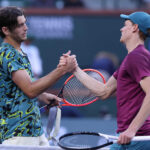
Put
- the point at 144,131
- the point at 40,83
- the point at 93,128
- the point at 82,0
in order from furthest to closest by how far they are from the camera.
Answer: the point at 82,0 → the point at 93,128 → the point at 40,83 → the point at 144,131

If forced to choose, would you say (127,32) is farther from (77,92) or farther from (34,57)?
(34,57)

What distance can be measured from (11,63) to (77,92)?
2.80 feet

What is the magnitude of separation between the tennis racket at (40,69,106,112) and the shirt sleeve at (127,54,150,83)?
2.66 ft

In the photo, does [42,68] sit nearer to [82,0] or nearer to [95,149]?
[82,0]

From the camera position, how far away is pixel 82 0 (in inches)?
443

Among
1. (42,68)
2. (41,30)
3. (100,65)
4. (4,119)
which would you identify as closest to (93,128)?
(100,65)

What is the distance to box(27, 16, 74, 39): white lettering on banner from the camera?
10.1m

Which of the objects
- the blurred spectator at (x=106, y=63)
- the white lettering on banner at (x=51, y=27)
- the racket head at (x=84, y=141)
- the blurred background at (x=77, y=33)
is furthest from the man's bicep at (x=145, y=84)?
the white lettering on banner at (x=51, y=27)

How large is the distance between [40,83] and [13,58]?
279 millimetres

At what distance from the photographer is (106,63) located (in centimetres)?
926

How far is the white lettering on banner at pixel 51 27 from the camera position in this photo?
10.1 meters

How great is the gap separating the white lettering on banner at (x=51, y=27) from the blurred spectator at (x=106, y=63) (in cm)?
87

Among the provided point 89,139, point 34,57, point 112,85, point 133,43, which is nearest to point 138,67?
point 133,43

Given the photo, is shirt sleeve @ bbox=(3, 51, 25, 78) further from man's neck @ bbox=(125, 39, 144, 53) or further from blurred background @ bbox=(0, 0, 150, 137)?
blurred background @ bbox=(0, 0, 150, 137)
